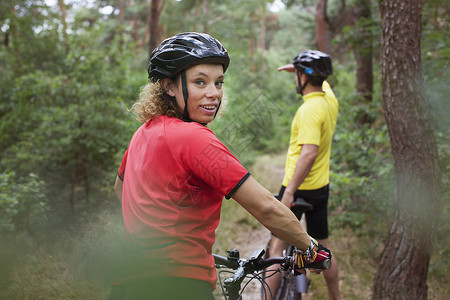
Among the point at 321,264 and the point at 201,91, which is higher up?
the point at 201,91

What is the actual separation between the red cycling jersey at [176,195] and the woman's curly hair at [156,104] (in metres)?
0.19

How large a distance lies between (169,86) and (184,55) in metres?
0.21

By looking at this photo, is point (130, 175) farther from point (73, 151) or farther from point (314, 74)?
point (73, 151)

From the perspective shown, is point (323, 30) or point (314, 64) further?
point (323, 30)

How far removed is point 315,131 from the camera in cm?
345

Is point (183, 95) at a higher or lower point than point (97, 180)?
higher

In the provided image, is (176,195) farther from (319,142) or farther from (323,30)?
(323,30)

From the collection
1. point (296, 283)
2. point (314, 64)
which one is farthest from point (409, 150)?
point (296, 283)

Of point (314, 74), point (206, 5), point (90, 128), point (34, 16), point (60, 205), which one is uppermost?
point (206, 5)

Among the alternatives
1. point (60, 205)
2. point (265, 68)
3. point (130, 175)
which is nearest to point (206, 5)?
point (265, 68)

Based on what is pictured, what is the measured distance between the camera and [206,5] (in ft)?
72.1

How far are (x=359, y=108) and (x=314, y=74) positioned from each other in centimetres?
331

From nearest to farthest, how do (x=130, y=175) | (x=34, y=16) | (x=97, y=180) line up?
(x=130, y=175) → (x=97, y=180) → (x=34, y=16)

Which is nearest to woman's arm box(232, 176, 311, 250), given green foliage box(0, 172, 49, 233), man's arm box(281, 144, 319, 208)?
man's arm box(281, 144, 319, 208)
